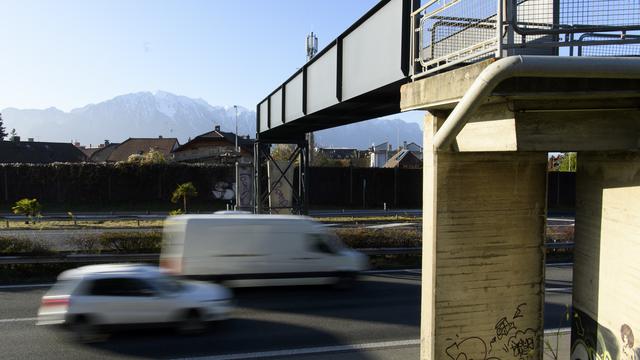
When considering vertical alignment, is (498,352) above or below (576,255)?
below

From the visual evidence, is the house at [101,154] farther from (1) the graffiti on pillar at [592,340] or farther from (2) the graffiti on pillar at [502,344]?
(1) the graffiti on pillar at [592,340]

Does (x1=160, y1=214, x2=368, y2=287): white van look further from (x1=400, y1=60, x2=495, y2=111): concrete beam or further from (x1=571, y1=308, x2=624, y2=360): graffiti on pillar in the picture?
(x1=571, y1=308, x2=624, y2=360): graffiti on pillar

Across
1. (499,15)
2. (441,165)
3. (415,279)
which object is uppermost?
(499,15)

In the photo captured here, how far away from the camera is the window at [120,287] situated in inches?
361

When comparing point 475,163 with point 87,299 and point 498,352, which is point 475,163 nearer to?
point 498,352

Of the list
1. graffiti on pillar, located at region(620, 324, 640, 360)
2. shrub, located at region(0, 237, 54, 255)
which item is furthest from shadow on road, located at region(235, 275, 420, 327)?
shrub, located at region(0, 237, 54, 255)

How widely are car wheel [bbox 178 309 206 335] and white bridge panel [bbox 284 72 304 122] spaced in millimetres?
8753

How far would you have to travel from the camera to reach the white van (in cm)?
1219

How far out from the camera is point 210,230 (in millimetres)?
12312

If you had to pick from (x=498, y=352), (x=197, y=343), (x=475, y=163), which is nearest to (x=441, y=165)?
(x=475, y=163)

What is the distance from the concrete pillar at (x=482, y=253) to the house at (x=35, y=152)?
2836 inches

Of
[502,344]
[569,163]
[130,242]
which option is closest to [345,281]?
[502,344]

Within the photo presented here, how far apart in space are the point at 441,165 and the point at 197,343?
5.44 meters

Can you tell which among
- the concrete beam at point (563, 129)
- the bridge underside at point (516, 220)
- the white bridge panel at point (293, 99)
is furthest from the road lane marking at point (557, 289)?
the concrete beam at point (563, 129)
